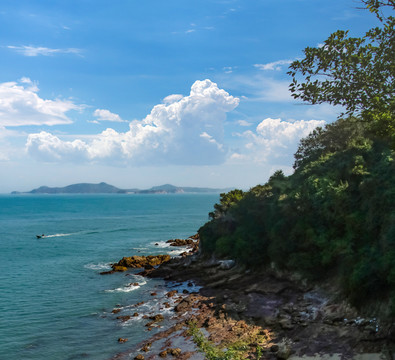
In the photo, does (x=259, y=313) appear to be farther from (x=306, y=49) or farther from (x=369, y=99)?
(x=306, y=49)

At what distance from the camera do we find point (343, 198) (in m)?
32.7

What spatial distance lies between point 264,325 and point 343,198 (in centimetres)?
1437

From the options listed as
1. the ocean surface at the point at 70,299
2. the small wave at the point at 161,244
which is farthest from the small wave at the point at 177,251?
the small wave at the point at 161,244

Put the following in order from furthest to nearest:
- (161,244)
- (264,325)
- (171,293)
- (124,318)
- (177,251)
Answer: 1. (161,244)
2. (177,251)
3. (171,293)
4. (124,318)
5. (264,325)

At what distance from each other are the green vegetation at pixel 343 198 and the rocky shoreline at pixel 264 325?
6.70ft

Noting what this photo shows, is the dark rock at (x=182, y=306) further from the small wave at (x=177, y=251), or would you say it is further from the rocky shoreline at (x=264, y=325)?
the small wave at (x=177, y=251)

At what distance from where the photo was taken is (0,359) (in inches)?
1081

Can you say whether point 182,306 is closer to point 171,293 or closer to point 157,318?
point 157,318

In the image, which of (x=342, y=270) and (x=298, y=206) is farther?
(x=298, y=206)

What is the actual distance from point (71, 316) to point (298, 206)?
28.0m

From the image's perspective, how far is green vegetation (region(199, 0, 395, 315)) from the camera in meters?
27.0

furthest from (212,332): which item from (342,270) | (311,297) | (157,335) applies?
(342,270)

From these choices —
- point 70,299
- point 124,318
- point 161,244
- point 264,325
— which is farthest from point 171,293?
point 161,244

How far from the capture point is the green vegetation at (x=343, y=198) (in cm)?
2703
